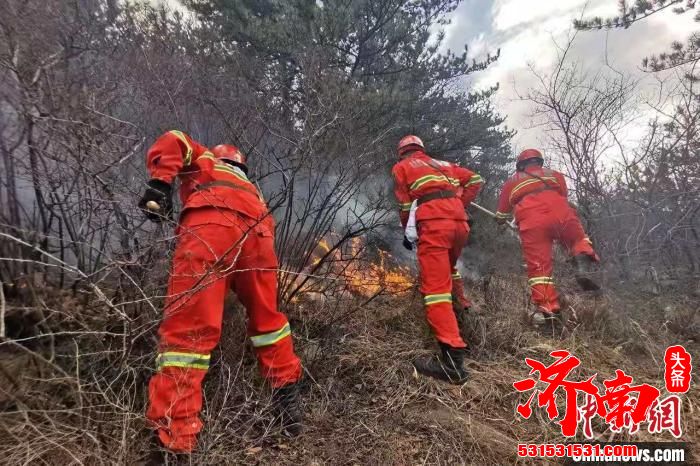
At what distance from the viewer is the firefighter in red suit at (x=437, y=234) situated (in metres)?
2.96

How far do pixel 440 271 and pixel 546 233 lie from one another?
2000 mm

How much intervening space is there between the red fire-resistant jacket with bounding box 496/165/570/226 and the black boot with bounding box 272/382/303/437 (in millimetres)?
3596

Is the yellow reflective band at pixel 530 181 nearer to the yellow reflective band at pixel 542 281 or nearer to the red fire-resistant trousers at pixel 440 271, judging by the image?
the yellow reflective band at pixel 542 281

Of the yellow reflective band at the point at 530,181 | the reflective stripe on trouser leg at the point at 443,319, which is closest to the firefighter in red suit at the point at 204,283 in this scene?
the reflective stripe on trouser leg at the point at 443,319

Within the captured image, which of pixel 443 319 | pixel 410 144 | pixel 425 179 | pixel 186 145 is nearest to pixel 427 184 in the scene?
pixel 425 179

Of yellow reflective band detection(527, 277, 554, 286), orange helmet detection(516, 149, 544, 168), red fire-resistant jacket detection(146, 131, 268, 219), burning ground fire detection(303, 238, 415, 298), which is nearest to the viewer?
red fire-resistant jacket detection(146, 131, 268, 219)

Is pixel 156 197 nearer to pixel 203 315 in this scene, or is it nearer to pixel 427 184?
pixel 203 315

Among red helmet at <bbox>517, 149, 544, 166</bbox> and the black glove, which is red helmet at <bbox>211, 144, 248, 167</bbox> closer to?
the black glove

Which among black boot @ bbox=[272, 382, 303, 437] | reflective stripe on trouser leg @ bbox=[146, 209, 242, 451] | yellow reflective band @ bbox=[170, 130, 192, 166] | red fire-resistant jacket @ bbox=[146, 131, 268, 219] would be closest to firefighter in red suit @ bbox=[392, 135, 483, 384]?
black boot @ bbox=[272, 382, 303, 437]

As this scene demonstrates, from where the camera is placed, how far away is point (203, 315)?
2008 mm

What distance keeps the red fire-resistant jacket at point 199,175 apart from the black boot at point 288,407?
3.69ft

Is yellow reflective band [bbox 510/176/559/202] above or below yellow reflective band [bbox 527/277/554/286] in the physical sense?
above

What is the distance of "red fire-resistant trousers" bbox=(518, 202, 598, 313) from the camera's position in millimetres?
4270

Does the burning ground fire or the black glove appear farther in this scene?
the burning ground fire
